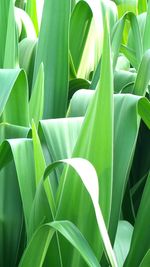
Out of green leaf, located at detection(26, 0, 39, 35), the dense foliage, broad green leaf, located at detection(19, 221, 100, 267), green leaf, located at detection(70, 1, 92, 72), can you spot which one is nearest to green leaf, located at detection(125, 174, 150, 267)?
the dense foliage

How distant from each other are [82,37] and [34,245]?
1.70 ft

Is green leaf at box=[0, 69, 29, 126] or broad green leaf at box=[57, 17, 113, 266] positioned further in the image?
green leaf at box=[0, 69, 29, 126]

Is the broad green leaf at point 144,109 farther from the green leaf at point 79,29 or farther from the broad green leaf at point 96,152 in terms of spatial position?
the green leaf at point 79,29

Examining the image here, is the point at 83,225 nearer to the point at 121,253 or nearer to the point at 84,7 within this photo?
the point at 121,253

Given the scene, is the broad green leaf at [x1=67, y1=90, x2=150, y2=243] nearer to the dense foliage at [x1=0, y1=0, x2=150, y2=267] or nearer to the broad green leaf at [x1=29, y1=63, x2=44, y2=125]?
the dense foliage at [x1=0, y1=0, x2=150, y2=267]

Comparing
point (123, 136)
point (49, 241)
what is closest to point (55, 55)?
point (123, 136)

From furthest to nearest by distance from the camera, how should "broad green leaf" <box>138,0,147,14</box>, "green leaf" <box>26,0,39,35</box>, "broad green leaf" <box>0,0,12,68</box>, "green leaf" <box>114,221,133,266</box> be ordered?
"broad green leaf" <box>138,0,147,14</box> → "green leaf" <box>26,0,39,35</box> → "broad green leaf" <box>0,0,12,68</box> → "green leaf" <box>114,221,133,266</box>

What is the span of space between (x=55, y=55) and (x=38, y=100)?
140mm

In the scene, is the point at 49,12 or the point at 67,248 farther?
the point at 49,12

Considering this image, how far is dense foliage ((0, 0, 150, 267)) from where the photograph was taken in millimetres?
513

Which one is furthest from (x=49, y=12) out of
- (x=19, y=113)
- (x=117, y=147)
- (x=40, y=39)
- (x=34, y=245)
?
(x=34, y=245)

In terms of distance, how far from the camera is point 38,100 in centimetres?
72

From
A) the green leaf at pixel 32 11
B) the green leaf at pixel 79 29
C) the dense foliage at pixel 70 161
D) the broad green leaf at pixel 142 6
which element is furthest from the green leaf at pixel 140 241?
the broad green leaf at pixel 142 6

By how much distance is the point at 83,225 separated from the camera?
1.76 ft
